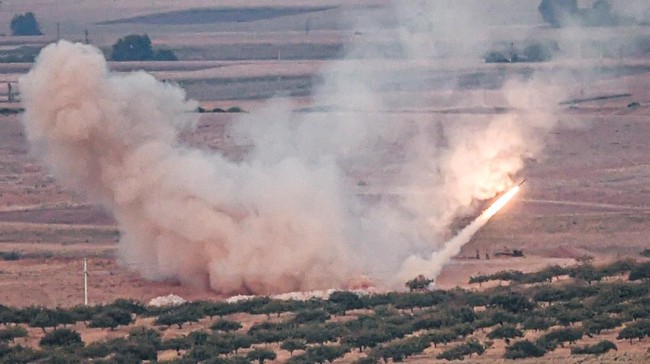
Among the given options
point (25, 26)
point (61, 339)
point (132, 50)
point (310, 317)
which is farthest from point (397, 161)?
point (25, 26)

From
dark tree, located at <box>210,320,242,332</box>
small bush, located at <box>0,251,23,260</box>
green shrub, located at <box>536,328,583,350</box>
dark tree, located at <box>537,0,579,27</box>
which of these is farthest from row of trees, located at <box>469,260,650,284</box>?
dark tree, located at <box>537,0,579,27</box>

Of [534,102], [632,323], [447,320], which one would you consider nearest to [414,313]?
[447,320]

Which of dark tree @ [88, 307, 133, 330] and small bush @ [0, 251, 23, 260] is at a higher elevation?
small bush @ [0, 251, 23, 260]

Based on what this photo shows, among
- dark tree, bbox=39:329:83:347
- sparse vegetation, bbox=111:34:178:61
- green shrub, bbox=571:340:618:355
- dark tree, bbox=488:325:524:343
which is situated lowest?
green shrub, bbox=571:340:618:355

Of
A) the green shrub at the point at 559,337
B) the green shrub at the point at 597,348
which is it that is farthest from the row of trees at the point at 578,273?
the green shrub at the point at 597,348

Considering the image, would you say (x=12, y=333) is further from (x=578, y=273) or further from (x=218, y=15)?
(x=218, y=15)

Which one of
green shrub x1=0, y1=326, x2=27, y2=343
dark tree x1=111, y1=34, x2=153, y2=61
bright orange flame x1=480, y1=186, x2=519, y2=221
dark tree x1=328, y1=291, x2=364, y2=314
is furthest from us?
dark tree x1=111, y1=34, x2=153, y2=61

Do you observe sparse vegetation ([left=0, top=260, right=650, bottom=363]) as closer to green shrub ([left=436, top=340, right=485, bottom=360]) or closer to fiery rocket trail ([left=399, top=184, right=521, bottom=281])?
green shrub ([left=436, top=340, right=485, bottom=360])
